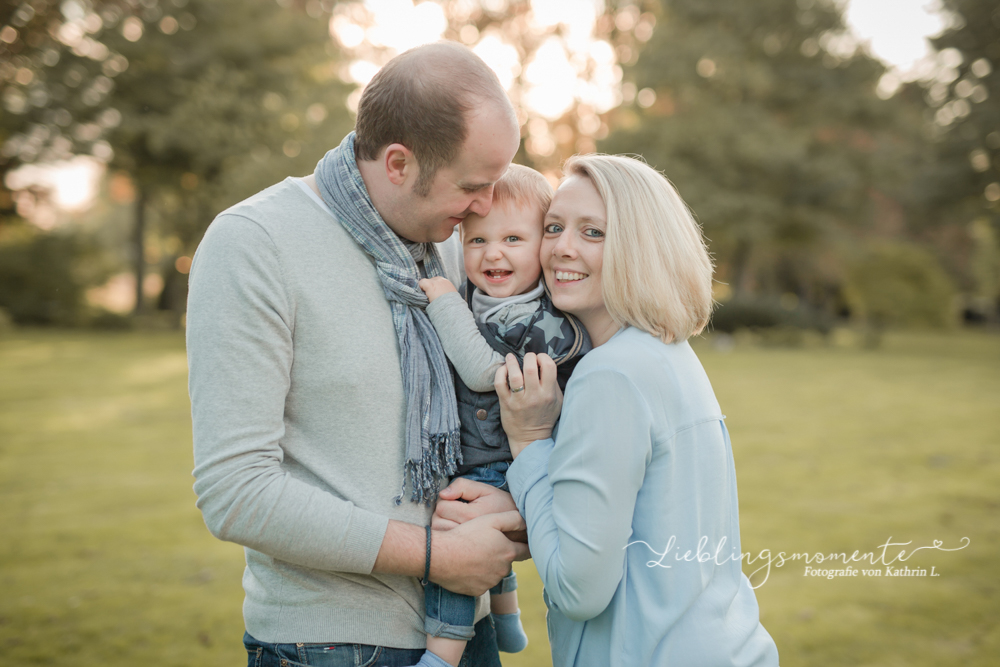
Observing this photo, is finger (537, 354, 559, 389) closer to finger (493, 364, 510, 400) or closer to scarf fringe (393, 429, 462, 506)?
finger (493, 364, 510, 400)

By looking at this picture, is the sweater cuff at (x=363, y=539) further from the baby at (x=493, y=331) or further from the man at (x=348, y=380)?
the baby at (x=493, y=331)

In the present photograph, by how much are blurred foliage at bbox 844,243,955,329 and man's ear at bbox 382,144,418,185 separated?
91.2 ft

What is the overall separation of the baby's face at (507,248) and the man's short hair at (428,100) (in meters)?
0.37

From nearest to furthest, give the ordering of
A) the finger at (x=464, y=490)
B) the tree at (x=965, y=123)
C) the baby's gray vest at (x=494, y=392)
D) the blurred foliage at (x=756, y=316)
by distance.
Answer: the finger at (x=464, y=490)
the baby's gray vest at (x=494, y=392)
the tree at (x=965, y=123)
the blurred foliage at (x=756, y=316)

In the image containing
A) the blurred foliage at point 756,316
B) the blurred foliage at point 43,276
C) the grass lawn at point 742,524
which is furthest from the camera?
the blurred foliage at point 756,316

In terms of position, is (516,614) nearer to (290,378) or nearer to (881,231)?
(290,378)

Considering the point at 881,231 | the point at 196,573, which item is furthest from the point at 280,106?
the point at 881,231

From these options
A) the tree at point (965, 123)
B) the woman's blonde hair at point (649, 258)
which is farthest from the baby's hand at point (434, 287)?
the tree at point (965, 123)

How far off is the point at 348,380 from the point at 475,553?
0.57 meters

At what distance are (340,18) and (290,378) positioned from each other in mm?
31776

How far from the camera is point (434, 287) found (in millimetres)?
2113

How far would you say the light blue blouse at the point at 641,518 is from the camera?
5.70 ft

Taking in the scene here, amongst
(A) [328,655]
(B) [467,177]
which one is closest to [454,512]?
(A) [328,655]

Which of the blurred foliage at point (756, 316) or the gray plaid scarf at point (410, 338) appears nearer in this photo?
the gray plaid scarf at point (410, 338)
